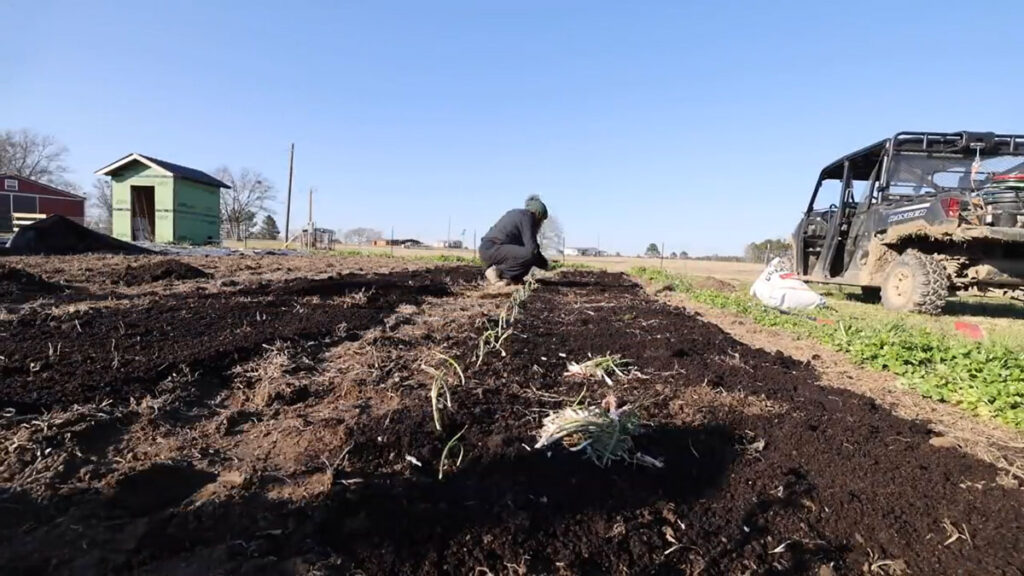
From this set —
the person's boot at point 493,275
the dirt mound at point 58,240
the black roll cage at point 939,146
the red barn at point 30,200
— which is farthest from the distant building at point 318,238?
the black roll cage at point 939,146

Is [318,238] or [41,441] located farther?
[318,238]

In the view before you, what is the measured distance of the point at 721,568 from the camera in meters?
1.54

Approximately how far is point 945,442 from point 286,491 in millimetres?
2814

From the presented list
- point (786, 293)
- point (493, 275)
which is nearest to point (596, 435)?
point (493, 275)

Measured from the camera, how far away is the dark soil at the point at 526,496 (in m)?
1.48

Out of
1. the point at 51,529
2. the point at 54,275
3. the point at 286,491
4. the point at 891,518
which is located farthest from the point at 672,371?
the point at 54,275

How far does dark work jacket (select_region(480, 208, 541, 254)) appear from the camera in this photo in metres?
7.96

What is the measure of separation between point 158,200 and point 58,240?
11855 millimetres

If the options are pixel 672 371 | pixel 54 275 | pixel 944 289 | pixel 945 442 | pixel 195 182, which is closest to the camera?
pixel 945 442

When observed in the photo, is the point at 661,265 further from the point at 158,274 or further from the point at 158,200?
the point at 158,200

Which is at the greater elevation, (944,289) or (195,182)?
(195,182)

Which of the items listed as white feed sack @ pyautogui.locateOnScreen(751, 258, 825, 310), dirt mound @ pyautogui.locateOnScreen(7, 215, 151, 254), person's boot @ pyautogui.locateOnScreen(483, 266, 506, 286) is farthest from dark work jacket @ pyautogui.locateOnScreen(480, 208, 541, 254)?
dirt mound @ pyautogui.locateOnScreen(7, 215, 151, 254)

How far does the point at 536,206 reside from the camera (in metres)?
8.12

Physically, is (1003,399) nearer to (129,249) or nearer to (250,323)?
(250,323)
